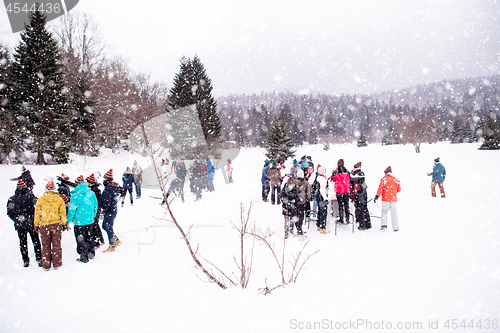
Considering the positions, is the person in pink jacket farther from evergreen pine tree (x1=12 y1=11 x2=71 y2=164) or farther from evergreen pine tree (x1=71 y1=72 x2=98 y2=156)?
evergreen pine tree (x1=71 y1=72 x2=98 y2=156)

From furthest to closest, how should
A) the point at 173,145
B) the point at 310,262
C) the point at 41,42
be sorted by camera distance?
the point at 173,145
the point at 41,42
the point at 310,262

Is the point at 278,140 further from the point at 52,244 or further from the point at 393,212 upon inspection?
the point at 52,244

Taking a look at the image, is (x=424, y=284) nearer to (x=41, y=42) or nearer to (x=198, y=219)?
(x=198, y=219)

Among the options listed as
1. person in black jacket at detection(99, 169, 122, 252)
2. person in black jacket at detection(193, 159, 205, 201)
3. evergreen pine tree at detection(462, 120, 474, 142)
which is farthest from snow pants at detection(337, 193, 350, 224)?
evergreen pine tree at detection(462, 120, 474, 142)

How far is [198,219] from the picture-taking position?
27.2 feet

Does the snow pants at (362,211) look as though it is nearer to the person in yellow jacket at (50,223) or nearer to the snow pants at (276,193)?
the snow pants at (276,193)

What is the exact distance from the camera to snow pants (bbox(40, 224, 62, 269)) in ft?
16.0

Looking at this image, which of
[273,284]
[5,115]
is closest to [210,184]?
[273,284]

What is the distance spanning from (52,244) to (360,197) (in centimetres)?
715

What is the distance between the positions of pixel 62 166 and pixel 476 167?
1050 inches

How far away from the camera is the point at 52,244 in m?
4.95

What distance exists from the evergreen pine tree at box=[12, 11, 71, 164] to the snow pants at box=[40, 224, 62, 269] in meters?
13.9

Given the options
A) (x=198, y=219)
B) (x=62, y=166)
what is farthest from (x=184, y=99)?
(x=198, y=219)

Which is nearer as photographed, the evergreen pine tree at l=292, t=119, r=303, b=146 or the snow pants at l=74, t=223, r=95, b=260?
the snow pants at l=74, t=223, r=95, b=260
